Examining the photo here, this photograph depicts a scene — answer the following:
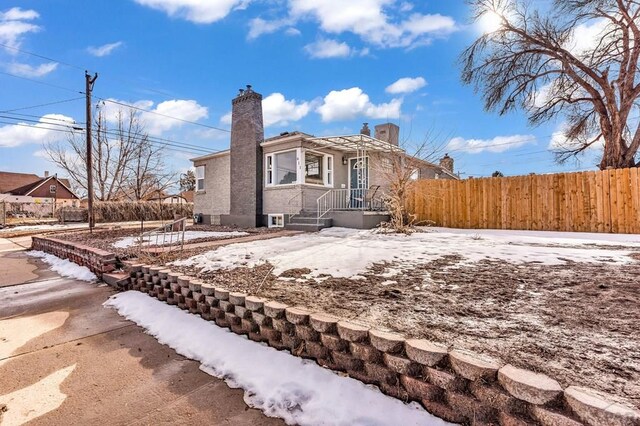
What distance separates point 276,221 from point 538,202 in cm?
875

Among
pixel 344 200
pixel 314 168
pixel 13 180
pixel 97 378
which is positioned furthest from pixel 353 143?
pixel 13 180

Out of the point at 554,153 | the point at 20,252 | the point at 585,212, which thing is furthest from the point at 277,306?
the point at 554,153

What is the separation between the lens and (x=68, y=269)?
6.58 meters

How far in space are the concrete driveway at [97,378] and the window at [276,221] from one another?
7633mm

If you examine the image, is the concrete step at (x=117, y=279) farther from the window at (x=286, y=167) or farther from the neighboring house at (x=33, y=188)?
the neighboring house at (x=33, y=188)

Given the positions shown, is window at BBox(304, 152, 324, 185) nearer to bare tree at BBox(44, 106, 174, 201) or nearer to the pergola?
the pergola

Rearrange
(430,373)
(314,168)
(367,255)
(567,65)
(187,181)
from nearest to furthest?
(430,373)
(367,255)
(314,168)
(567,65)
(187,181)

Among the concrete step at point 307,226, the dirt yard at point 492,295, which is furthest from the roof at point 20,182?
the dirt yard at point 492,295

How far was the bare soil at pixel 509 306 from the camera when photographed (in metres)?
1.87

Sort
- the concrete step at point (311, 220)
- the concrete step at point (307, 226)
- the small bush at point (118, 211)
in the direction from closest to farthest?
the concrete step at point (307, 226)
the concrete step at point (311, 220)
the small bush at point (118, 211)

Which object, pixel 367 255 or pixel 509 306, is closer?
pixel 509 306

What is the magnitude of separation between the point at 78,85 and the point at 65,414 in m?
16.5

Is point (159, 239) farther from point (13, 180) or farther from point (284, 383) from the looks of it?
point (13, 180)

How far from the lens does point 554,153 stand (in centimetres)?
1681
